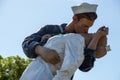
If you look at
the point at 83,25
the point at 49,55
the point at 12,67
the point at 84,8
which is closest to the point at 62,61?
the point at 49,55

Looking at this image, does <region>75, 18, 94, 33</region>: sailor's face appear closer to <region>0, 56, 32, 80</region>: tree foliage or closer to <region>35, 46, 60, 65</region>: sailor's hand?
<region>35, 46, 60, 65</region>: sailor's hand

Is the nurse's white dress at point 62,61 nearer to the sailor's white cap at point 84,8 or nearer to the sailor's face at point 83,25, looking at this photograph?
the sailor's face at point 83,25

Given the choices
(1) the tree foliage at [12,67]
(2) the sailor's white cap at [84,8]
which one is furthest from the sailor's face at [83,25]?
(1) the tree foliage at [12,67]

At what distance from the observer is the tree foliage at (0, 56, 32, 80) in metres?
24.5

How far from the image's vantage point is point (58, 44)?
17.9 ft

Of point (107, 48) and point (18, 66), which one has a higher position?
point (107, 48)

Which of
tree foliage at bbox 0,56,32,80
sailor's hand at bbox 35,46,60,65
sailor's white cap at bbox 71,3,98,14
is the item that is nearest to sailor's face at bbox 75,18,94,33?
sailor's white cap at bbox 71,3,98,14

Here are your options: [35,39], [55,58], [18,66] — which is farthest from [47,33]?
[18,66]

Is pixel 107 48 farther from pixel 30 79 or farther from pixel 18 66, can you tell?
pixel 18 66

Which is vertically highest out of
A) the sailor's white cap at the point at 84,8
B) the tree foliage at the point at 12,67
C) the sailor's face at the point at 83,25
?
the sailor's white cap at the point at 84,8

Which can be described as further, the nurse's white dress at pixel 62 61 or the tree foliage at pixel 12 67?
the tree foliage at pixel 12 67

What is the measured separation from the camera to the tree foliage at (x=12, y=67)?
2449 centimetres

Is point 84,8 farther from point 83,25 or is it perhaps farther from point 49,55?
point 49,55

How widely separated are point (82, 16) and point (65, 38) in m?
0.36
